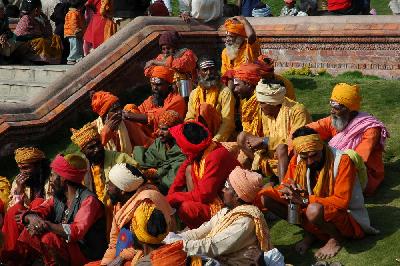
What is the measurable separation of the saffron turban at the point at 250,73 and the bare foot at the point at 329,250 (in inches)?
114

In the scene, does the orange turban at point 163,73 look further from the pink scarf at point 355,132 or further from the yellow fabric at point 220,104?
the pink scarf at point 355,132

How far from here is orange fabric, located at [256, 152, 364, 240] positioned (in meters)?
9.60

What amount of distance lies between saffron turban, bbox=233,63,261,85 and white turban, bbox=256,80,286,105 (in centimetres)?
67

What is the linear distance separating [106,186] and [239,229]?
5.79 ft

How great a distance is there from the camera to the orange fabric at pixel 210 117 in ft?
40.3

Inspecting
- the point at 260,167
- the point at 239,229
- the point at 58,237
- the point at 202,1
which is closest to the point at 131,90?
the point at 202,1

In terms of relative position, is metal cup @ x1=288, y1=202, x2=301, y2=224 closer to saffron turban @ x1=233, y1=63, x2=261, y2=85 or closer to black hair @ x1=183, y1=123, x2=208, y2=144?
black hair @ x1=183, y1=123, x2=208, y2=144

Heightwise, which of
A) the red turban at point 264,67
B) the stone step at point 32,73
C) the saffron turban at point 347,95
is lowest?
the stone step at point 32,73

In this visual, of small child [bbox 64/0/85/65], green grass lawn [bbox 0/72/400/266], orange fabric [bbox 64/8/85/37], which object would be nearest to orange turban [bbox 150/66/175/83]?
green grass lawn [bbox 0/72/400/266]

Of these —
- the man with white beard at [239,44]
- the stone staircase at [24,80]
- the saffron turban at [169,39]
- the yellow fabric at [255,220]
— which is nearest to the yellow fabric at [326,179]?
the yellow fabric at [255,220]

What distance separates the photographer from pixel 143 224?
346 inches

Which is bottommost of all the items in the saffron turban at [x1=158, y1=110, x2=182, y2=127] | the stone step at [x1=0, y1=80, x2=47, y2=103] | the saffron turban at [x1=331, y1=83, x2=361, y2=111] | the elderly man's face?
the stone step at [x1=0, y1=80, x2=47, y2=103]

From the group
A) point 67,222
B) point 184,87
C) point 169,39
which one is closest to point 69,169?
point 67,222

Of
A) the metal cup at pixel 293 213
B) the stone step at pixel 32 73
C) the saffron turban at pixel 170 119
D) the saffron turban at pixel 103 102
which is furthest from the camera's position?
the stone step at pixel 32 73
